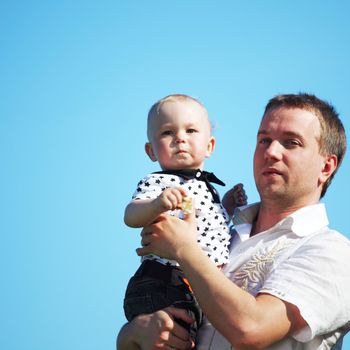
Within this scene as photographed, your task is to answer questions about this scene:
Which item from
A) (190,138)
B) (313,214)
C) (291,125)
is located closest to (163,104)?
(190,138)

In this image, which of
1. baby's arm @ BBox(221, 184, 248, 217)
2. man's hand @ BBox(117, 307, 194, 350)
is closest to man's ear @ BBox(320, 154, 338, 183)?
baby's arm @ BBox(221, 184, 248, 217)

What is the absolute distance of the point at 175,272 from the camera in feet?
13.0

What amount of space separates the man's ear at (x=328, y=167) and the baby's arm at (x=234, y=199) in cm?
63

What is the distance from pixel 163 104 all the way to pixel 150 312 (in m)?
1.42

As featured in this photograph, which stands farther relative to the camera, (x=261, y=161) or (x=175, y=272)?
(x=261, y=161)

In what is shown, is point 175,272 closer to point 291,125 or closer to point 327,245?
point 327,245

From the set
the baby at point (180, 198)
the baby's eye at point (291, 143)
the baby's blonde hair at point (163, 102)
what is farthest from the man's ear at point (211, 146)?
the baby's eye at point (291, 143)

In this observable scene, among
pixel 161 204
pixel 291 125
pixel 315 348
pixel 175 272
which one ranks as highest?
pixel 291 125

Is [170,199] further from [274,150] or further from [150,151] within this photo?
[274,150]

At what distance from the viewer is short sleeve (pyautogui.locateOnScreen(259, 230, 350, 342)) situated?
354 cm

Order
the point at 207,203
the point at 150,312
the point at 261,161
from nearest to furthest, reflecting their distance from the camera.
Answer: the point at 150,312
the point at 207,203
the point at 261,161

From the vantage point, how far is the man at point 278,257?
11.3 feet

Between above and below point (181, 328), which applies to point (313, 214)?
above

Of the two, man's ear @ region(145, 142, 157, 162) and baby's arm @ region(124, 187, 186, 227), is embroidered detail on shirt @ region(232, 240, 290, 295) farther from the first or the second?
man's ear @ region(145, 142, 157, 162)
